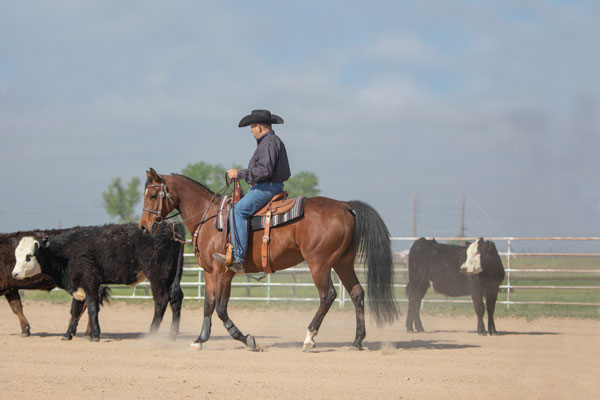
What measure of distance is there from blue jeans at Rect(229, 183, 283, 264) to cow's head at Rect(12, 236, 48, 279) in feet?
12.4

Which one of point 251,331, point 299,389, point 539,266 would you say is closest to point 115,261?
point 251,331

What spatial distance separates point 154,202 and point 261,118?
1.88m

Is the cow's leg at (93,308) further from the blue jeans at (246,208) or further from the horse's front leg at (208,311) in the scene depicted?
the blue jeans at (246,208)

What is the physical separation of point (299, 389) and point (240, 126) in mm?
4119

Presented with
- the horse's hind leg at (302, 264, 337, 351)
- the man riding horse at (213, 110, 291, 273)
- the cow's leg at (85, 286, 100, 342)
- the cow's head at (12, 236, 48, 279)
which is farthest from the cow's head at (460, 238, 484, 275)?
the cow's head at (12, 236, 48, 279)

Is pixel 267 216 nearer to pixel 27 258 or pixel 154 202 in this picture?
pixel 154 202

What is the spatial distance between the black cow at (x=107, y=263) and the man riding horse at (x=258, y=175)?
1.97 metres

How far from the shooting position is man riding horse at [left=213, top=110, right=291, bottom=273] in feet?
27.0

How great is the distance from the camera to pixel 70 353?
319 inches

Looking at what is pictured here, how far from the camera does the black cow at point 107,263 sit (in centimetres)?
995

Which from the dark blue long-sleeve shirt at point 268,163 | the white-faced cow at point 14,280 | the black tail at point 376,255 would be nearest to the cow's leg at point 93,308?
the white-faced cow at point 14,280

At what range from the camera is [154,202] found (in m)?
8.85

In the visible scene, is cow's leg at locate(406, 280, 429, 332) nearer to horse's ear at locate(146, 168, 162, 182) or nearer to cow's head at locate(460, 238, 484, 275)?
cow's head at locate(460, 238, 484, 275)

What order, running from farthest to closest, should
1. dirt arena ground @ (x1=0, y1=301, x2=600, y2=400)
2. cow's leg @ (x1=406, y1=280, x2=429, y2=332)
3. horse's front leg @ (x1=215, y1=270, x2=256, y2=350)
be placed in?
cow's leg @ (x1=406, y1=280, x2=429, y2=332), horse's front leg @ (x1=215, y1=270, x2=256, y2=350), dirt arena ground @ (x1=0, y1=301, x2=600, y2=400)
